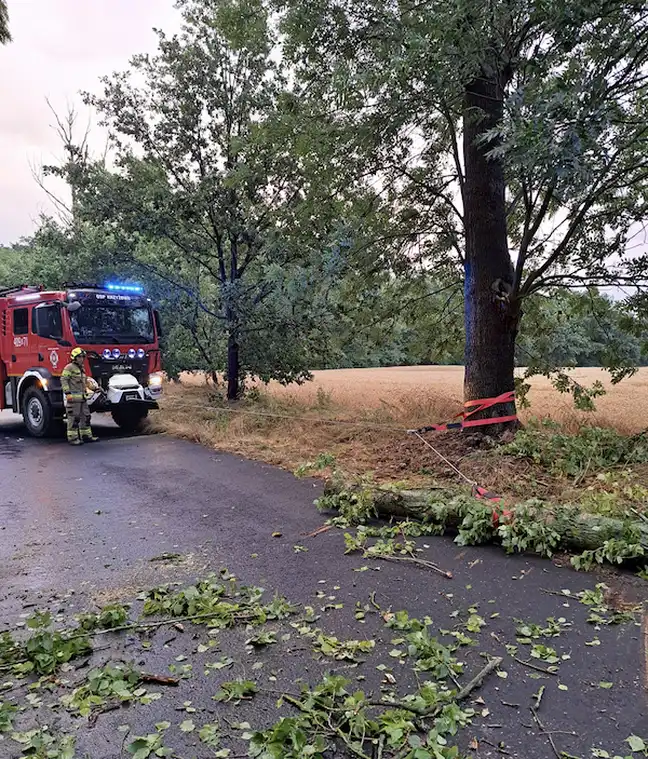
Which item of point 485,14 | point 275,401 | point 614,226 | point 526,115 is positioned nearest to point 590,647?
point 526,115

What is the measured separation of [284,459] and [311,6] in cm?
555

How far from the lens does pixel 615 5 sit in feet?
13.9

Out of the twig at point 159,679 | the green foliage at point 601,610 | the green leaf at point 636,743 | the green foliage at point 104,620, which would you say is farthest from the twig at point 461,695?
the green foliage at point 104,620

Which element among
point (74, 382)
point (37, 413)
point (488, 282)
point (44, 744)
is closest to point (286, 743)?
point (44, 744)

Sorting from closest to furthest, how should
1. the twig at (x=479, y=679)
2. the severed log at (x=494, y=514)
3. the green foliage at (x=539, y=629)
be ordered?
Result: the twig at (x=479, y=679) → the green foliage at (x=539, y=629) → the severed log at (x=494, y=514)

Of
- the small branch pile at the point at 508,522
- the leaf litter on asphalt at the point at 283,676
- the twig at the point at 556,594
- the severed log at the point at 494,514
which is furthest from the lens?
the severed log at the point at 494,514

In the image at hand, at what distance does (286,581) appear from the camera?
3.89 meters

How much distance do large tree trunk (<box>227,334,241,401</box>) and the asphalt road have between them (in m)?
4.92

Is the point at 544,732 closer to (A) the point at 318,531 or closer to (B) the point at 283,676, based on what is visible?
(B) the point at 283,676

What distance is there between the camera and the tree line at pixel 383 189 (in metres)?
4.26

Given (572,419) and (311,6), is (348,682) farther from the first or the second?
(572,419)

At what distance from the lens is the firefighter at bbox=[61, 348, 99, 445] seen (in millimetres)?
9281

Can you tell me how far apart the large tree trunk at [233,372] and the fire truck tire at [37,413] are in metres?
3.73

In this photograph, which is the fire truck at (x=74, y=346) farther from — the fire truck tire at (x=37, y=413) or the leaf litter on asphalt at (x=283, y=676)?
the leaf litter on asphalt at (x=283, y=676)
